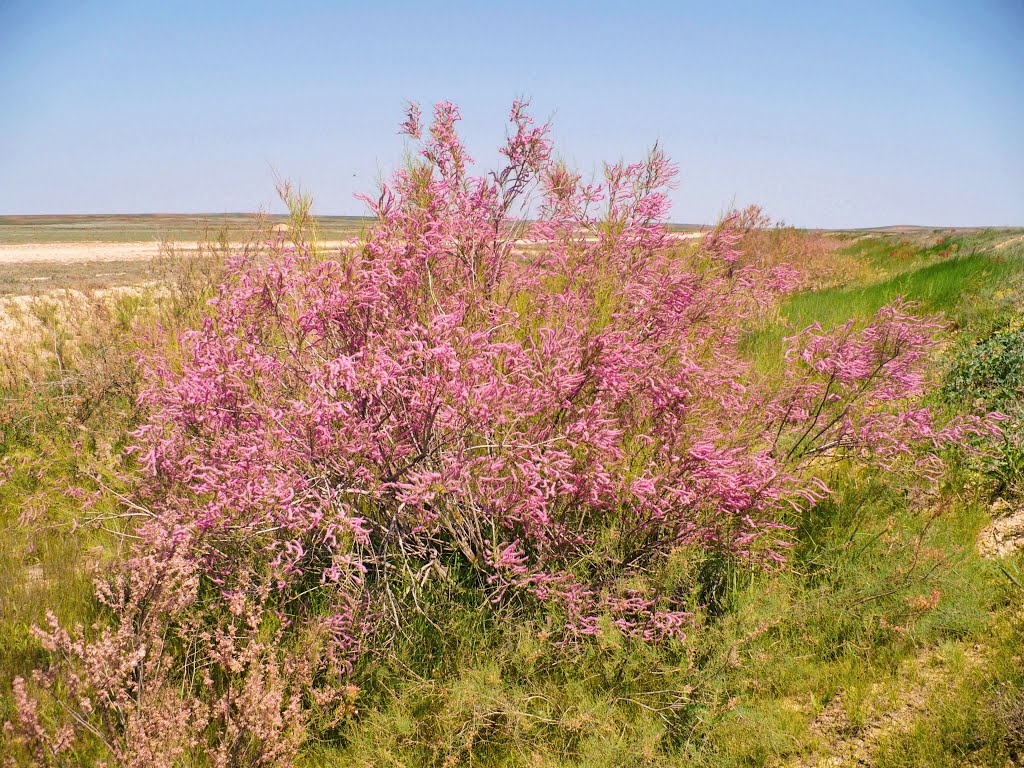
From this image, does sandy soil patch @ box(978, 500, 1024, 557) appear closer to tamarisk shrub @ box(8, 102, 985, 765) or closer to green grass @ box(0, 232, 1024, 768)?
green grass @ box(0, 232, 1024, 768)

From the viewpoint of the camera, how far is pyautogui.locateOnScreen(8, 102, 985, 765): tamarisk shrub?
9.29 feet

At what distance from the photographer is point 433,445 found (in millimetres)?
3092

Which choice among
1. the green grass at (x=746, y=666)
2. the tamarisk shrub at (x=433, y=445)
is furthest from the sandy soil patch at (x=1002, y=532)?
the tamarisk shrub at (x=433, y=445)

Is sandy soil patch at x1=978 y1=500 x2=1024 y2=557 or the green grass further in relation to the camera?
sandy soil patch at x1=978 y1=500 x2=1024 y2=557

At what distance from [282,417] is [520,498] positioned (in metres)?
1.20

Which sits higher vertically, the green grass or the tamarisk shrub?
the tamarisk shrub

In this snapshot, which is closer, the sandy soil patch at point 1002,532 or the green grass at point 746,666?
the green grass at point 746,666

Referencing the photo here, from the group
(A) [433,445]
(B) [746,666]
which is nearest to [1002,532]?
(B) [746,666]

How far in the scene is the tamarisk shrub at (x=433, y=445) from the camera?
283 cm

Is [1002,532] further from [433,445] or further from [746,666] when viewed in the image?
[433,445]

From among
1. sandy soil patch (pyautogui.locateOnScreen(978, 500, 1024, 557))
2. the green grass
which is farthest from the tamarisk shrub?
sandy soil patch (pyautogui.locateOnScreen(978, 500, 1024, 557))

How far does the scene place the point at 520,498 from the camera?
123 inches

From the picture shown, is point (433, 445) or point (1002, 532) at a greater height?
point (433, 445)

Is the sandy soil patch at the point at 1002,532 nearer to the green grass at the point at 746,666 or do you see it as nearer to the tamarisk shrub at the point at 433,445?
the green grass at the point at 746,666
